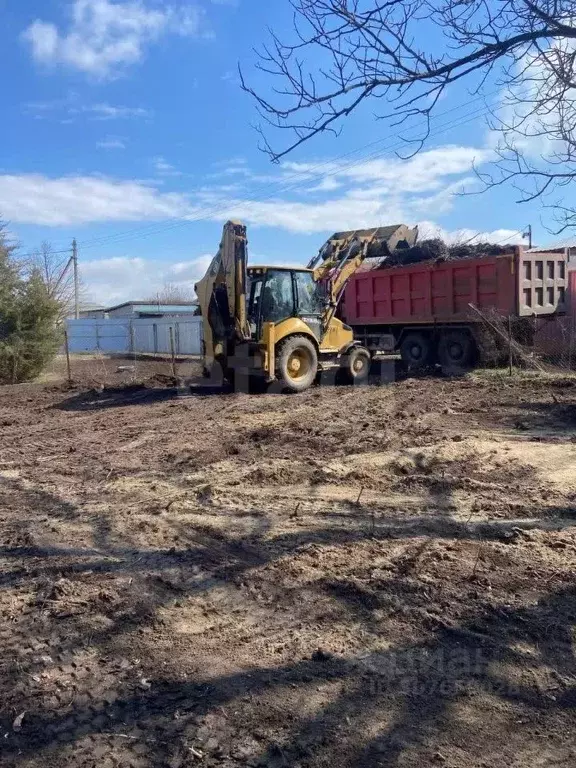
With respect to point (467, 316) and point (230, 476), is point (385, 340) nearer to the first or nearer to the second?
point (467, 316)

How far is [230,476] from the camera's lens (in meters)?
7.43

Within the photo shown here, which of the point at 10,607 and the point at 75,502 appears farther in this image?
the point at 75,502

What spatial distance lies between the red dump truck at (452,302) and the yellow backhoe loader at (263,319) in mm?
3502

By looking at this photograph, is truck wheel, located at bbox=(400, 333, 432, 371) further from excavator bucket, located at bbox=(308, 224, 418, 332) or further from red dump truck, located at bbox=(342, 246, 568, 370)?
excavator bucket, located at bbox=(308, 224, 418, 332)

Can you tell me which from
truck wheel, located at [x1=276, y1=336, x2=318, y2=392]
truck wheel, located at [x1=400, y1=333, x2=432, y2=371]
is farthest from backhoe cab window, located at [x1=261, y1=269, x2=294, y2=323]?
truck wheel, located at [x1=400, y1=333, x2=432, y2=371]

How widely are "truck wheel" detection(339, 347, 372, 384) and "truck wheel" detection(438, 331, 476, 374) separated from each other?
8.04ft

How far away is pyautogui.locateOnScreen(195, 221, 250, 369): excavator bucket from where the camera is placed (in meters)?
13.2

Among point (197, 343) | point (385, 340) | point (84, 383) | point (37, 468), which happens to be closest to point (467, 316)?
point (385, 340)

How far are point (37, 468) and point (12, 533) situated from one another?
268 cm

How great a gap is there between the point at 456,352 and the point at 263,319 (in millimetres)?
6093

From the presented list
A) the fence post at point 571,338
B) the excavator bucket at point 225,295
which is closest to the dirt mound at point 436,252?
the fence post at point 571,338

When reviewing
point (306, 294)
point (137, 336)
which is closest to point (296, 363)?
point (306, 294)

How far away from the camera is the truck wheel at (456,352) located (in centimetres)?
1723

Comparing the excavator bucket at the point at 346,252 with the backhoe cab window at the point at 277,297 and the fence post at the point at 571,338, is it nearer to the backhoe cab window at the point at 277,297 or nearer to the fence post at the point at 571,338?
the backhoe cab window at the point at 277,297
